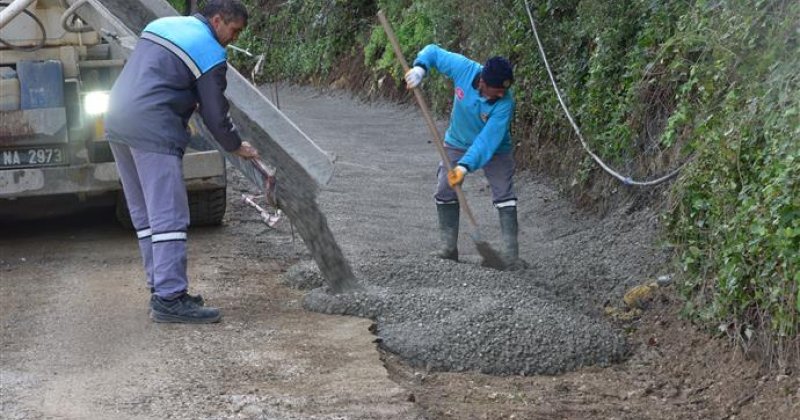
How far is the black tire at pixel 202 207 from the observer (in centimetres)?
951

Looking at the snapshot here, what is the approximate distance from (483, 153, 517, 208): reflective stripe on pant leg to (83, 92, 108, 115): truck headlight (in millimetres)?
2670

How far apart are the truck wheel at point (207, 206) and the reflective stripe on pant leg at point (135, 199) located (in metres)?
2.38

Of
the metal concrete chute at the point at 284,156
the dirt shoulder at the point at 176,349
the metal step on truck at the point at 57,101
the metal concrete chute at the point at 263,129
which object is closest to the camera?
the dirt shoulder at the point at 176,349

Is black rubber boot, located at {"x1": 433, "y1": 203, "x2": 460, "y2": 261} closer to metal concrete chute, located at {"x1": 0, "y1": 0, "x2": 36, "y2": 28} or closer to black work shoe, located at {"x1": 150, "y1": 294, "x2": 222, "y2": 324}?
black work shoe, located at {"x1": 150, "y1": 294, "x2": 222, "y2": 324}

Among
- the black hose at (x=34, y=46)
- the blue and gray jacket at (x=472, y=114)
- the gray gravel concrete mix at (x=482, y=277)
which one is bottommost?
the gray gravel concrete mix at (x=482, y=277)

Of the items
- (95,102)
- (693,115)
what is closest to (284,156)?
(95,102)

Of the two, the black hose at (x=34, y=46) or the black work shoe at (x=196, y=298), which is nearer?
the black work shoe at (x=196, y=298)

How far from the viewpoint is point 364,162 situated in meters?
13.6

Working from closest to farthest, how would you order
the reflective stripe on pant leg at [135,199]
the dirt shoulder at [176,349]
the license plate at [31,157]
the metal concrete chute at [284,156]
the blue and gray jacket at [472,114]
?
the dirt shoulder at [176,349] → the reflective stripe on pant leg at [135,199] → the metal concrete chute at [284,156] → the blue and gray jacket at [472,114] → the license plate at [31,157]

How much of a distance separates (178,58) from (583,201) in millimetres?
4526

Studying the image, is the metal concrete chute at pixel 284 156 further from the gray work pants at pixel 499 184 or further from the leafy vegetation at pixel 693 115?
the leafy vegetation at pixel 693 115

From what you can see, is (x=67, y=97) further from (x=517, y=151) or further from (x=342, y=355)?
(x=517, y=151)

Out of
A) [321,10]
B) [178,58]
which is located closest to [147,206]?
[178,58]

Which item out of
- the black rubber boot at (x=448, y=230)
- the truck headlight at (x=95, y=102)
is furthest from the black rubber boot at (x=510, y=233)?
the truck headlight at (x=95, y=102)
